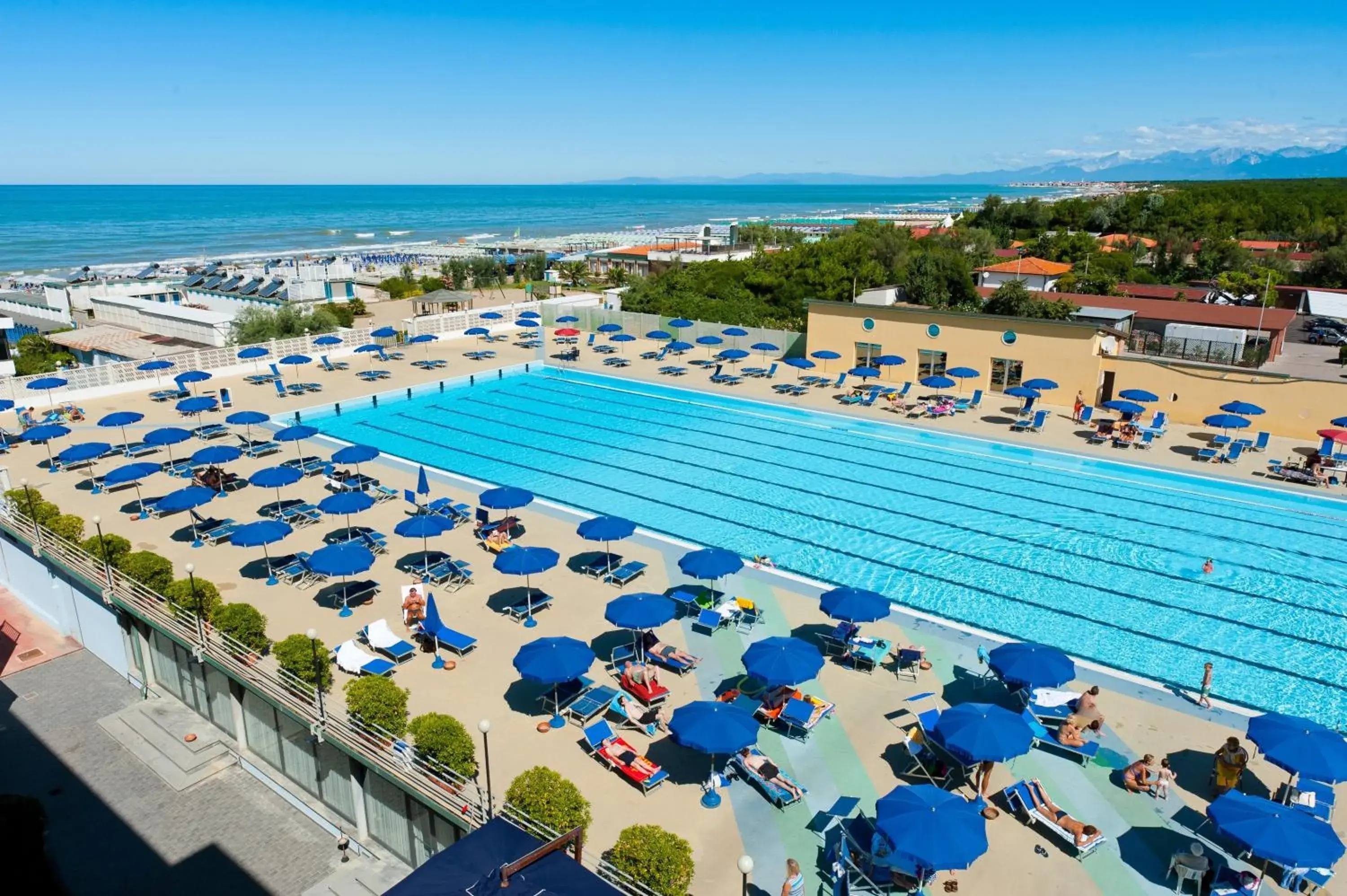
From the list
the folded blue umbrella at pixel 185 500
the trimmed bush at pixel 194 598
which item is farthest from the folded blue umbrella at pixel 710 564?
the folded blue umbrella at pixel 185 500

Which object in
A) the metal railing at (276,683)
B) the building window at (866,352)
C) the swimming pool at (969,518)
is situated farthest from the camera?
the building window at (866,352)

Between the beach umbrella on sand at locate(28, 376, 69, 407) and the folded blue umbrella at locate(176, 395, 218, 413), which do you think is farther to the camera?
the beach umbrella on sand at locate(28, 376, 69, 407)

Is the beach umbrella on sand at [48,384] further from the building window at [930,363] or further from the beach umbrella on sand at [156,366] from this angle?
the building window at [930,363]

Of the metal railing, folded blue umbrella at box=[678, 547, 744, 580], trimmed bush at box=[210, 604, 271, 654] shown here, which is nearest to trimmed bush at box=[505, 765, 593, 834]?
the metal railing

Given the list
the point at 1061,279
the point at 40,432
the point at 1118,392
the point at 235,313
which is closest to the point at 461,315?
the point at 235,313

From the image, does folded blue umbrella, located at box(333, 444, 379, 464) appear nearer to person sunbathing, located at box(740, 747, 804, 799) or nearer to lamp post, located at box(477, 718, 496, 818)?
lamp post, located at box(477, 718, 496, 818)

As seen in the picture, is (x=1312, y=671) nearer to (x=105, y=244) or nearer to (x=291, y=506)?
(x=291, y=506)

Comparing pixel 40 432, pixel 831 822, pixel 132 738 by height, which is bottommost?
pixel 132 738
